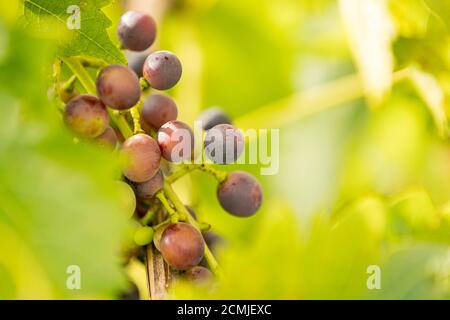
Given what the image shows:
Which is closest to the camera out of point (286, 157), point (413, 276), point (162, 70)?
point (413, 276)

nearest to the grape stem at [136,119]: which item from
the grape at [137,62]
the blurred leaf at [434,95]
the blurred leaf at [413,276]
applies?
the grape at [137,62]

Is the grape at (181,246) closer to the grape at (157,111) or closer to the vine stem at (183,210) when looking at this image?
the vine stem at (183,210)

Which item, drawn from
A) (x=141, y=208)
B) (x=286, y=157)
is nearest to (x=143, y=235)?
(x=141, y=208)

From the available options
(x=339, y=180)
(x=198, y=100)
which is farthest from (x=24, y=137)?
(x=339, y=180)

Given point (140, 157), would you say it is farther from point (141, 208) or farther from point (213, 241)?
point (213, 241)

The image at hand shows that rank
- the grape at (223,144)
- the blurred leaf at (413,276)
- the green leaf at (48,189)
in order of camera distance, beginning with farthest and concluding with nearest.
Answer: the grape at (223,144) → the blurred leaf at (413,276) → the green leaf at (48,189)
